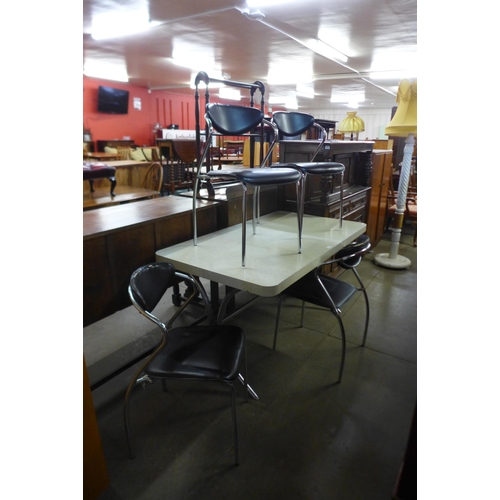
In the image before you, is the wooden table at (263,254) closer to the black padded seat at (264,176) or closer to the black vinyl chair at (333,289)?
the black vinyl chair at (333,289)

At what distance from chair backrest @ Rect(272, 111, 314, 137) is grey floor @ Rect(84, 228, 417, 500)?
148 centimetres

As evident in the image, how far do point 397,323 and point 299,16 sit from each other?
373 centimetres

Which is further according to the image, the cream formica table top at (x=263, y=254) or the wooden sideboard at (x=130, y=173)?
the wooden sideboard at (x=130, y=173)

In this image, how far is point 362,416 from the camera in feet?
5.70

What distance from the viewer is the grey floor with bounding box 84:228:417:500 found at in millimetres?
1387

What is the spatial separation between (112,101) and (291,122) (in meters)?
8.39

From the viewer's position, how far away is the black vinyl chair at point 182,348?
52.7 inches

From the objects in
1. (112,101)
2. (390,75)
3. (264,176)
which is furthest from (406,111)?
(112,101)

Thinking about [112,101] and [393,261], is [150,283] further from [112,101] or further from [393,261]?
[112,101]

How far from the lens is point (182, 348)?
1518 millimetres

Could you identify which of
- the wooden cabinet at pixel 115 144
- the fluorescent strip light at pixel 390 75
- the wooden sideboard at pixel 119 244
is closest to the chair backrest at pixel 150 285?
the wooden sideboard at pixel 119 244

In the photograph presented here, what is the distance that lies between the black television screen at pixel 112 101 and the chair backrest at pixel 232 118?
8536 mm
